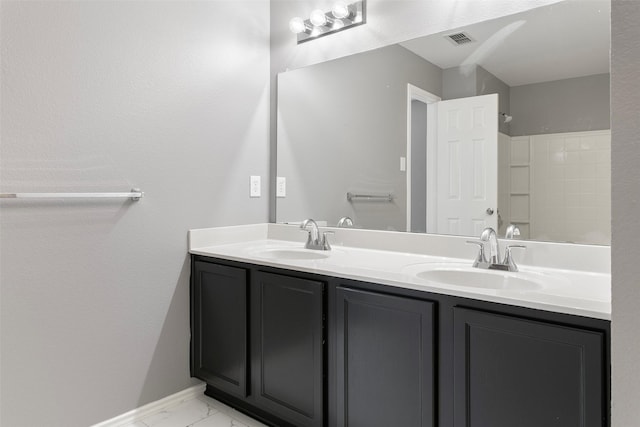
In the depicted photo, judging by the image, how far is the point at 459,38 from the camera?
5.73 ft

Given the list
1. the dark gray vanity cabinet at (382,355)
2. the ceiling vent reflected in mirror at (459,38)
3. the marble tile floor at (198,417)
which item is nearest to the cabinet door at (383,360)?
the dark gray vanity cabinet at (382,355)

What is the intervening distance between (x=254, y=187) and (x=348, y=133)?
2.05ft

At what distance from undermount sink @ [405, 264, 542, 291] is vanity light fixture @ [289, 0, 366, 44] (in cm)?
128

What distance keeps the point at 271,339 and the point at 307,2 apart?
1.77 m

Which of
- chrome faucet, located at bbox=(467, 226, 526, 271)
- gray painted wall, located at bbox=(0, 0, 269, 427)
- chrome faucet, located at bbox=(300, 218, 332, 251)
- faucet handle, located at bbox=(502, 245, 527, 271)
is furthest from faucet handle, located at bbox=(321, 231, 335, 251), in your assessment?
faucet handle, located at bbox=(502, 245, 527, 271)

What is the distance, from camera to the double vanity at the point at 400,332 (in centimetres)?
105

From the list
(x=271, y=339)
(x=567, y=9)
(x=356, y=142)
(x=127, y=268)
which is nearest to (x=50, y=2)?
(x=127, y=268)

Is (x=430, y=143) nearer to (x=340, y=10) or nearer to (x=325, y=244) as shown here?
(x=325, y=244)

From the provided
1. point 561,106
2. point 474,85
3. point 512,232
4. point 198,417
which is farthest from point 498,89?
point 198,417

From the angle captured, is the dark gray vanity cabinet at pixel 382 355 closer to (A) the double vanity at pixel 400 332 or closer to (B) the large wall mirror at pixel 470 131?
(A) the double vanity at pixel 400 332

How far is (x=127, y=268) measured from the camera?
1824 mm

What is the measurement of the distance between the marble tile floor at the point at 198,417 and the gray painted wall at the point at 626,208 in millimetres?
1522

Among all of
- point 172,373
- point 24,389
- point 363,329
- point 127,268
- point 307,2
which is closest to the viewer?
point 363,329

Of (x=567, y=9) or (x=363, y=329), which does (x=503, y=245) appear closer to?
(x=363, y=329)
